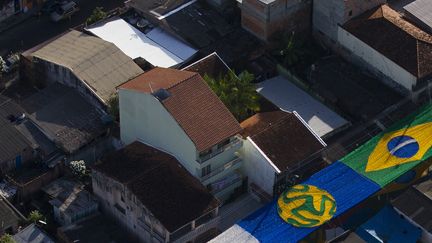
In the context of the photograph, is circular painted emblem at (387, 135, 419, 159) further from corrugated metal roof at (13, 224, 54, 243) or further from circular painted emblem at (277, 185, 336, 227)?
corrugated metal roof at (13, 224, 54, 243)

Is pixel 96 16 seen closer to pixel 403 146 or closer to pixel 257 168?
pixel 257 168

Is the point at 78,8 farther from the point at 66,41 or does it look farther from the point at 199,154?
the point at 199,154

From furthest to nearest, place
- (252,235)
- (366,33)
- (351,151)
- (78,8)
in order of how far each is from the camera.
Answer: (78,8) → (366,33) → (351,151) → (252,235)

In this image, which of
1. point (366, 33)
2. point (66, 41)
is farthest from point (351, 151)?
point (66, 41)

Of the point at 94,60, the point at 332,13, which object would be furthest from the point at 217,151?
the point at 332,13

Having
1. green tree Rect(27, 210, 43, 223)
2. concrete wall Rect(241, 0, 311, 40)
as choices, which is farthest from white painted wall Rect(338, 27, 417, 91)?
green tree Rect(27, 210, 43, 223)

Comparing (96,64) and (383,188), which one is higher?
(96,64)
